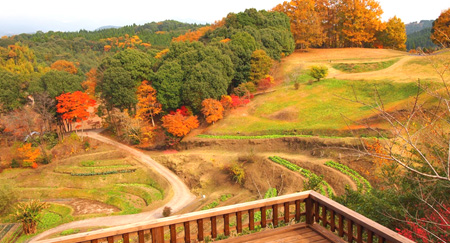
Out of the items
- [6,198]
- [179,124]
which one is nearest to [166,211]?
[179,124]

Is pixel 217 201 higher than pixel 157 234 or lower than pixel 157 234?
lower

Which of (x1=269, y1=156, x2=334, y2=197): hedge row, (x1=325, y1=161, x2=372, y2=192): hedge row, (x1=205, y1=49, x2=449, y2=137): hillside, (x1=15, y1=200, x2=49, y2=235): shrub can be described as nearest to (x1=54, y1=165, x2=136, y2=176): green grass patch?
(x1=15, y1=200, x2=49, y2=235): shrub

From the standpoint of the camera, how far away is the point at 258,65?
31234 mm

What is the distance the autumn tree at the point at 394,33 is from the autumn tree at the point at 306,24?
27.9ft

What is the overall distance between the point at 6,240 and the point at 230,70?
20958mm

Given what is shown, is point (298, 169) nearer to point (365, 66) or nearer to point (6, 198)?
point (6, 198)

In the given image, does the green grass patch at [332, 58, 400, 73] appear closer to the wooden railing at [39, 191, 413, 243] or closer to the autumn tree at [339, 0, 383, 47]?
the autumn tree at [339, 0, 383, 47]

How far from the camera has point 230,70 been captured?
96.2ft

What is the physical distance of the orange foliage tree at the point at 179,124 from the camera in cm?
2461

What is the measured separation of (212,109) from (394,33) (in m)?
31.7

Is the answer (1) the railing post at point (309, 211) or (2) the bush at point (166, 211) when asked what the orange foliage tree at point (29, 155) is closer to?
(2) the bush at point (166, 211)

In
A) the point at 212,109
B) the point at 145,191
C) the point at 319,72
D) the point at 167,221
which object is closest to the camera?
the point at 167,221

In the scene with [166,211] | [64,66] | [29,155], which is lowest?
[166,211]

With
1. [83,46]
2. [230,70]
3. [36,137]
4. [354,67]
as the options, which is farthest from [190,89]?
[83,46]
